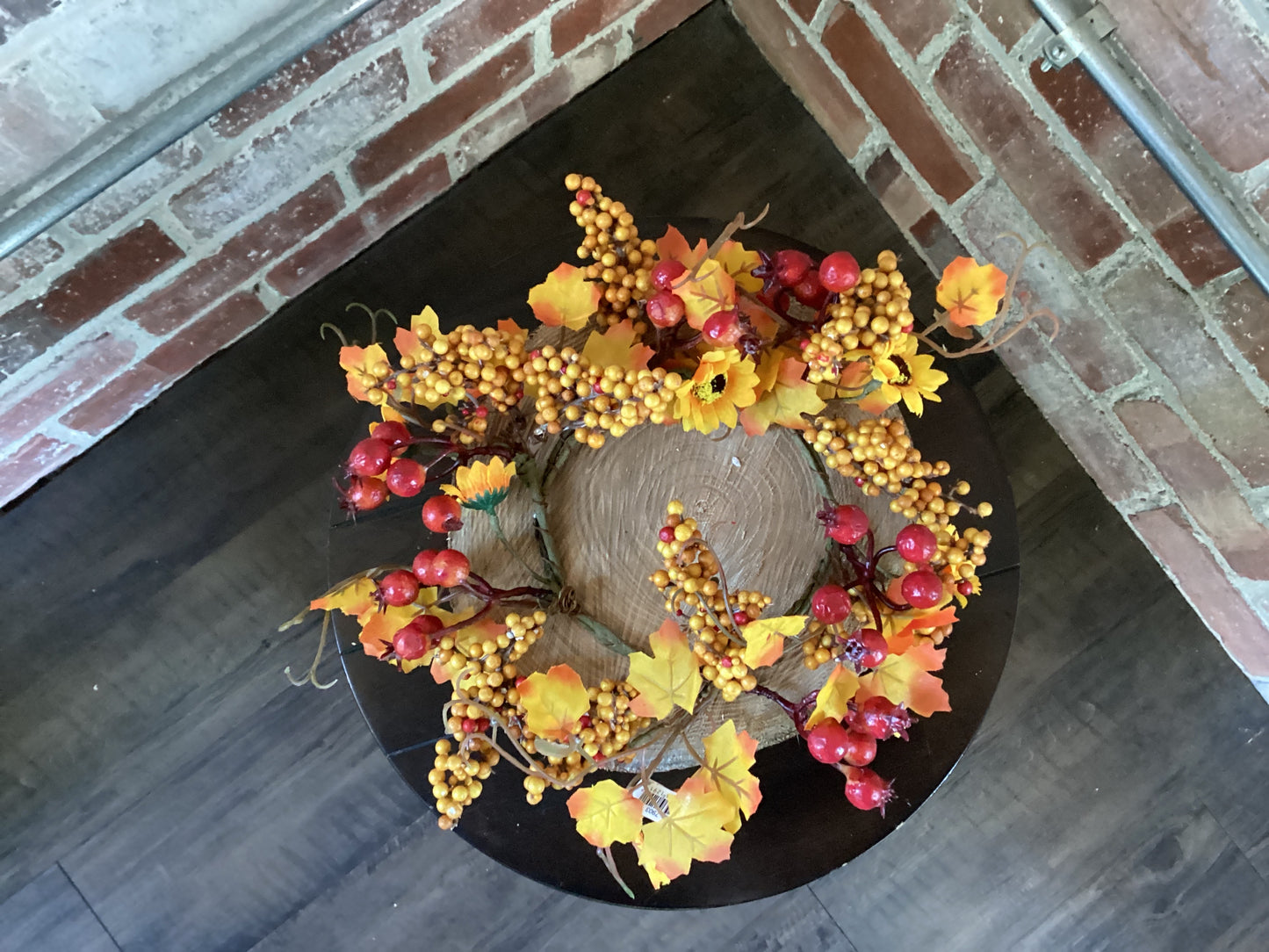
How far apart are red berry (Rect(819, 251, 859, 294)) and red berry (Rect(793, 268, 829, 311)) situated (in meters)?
0.05

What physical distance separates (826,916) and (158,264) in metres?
1.23

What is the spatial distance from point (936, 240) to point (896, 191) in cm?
9

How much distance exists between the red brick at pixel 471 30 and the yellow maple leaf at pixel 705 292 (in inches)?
17.1

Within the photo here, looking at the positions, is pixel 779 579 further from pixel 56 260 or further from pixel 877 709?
pixel 56 260

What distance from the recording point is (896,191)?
3.81 feet

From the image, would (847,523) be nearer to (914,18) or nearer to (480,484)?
(480,484)

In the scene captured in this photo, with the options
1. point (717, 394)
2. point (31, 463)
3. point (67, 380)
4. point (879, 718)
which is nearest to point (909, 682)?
point (879, 718)

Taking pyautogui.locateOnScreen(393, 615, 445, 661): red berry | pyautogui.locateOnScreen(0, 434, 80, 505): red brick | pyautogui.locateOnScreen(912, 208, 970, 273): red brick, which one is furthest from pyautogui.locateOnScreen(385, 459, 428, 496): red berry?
pyautogui.locateOnScreen(912, 208, 970, 273): red brick

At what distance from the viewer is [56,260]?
29.5 inches

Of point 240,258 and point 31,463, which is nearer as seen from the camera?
point 240,258

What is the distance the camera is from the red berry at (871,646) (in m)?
0.62

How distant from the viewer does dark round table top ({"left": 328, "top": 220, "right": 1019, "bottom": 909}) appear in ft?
2.67

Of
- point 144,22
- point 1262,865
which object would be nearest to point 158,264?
point 144,22

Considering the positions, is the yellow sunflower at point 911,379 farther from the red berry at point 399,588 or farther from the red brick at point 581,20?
the red brick at point 581,20
